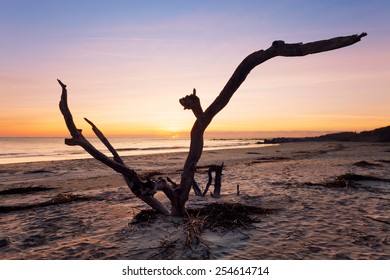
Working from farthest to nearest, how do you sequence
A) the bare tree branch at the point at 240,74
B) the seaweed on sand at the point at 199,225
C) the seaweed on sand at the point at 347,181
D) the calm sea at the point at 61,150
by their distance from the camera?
the calm sea at the point at 61,150
the seaweed on sand at the point at 347,181
the seaweed on sand at the point at 199,225
the bare tree branch at the point at 240,74

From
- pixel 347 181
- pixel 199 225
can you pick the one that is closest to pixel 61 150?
pixel 347 181

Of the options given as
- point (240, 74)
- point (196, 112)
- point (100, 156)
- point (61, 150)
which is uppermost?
point (240, 74)

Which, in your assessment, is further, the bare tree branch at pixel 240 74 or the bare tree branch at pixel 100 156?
the bare tree branch at pixel 100 156

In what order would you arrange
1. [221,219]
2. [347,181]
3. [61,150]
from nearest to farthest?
1. [221,219]
2. [347,181]
3. [61,150]

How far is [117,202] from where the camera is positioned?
8.82 meters

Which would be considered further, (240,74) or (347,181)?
(347,181)

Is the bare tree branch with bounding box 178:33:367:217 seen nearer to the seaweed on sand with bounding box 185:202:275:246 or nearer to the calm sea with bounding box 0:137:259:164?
the seaweed on sand with bounding box 185:202:275:246

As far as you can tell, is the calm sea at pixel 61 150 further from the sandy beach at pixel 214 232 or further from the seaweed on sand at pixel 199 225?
the seaweed on sand at pixel 199 225

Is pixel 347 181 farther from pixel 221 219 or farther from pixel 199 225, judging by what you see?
pixel 199 225

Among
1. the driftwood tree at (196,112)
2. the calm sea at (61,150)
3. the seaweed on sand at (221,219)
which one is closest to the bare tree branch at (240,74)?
the driftwood tree at (196,112)

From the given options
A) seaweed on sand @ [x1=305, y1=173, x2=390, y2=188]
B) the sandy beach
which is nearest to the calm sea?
the sandy beach
